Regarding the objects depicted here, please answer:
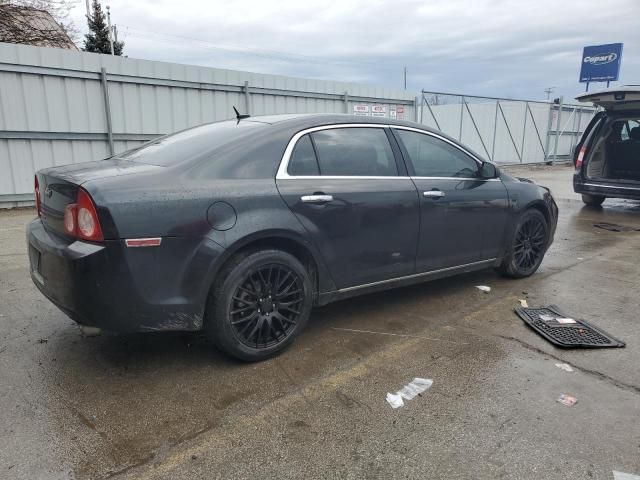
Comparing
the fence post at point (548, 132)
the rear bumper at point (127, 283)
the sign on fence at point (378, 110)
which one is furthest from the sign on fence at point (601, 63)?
the rear bumper at point (127, 283)

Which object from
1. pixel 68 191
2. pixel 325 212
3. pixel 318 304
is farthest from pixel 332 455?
pixel 68 191

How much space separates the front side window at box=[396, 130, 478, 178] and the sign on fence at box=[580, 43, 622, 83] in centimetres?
2829

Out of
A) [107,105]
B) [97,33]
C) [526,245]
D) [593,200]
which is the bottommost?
[593,200]

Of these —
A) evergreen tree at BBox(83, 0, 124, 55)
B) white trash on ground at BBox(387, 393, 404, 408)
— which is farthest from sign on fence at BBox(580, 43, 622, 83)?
evergreen tree at BBox(83, 0, 124, 55)

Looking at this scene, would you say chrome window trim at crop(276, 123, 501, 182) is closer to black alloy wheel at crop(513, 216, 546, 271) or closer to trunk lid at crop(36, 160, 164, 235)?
trunk lid at crop(36, 160, 164, 235)

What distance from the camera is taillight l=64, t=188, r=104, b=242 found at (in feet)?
8.60

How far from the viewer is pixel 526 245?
16.4 ft

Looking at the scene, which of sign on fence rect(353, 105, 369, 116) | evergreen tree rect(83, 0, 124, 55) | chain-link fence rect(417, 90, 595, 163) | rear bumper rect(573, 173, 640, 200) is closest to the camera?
rear bumper rect(573, 173, 640, 200)

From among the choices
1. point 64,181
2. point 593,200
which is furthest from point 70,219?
point 593,200

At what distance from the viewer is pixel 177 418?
2604 millimetres

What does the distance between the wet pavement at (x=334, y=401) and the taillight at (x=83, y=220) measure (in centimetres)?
93

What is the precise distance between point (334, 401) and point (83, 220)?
1.71 m

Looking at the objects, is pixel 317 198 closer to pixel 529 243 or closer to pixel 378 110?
pixel 529 243

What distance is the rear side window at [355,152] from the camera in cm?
351
